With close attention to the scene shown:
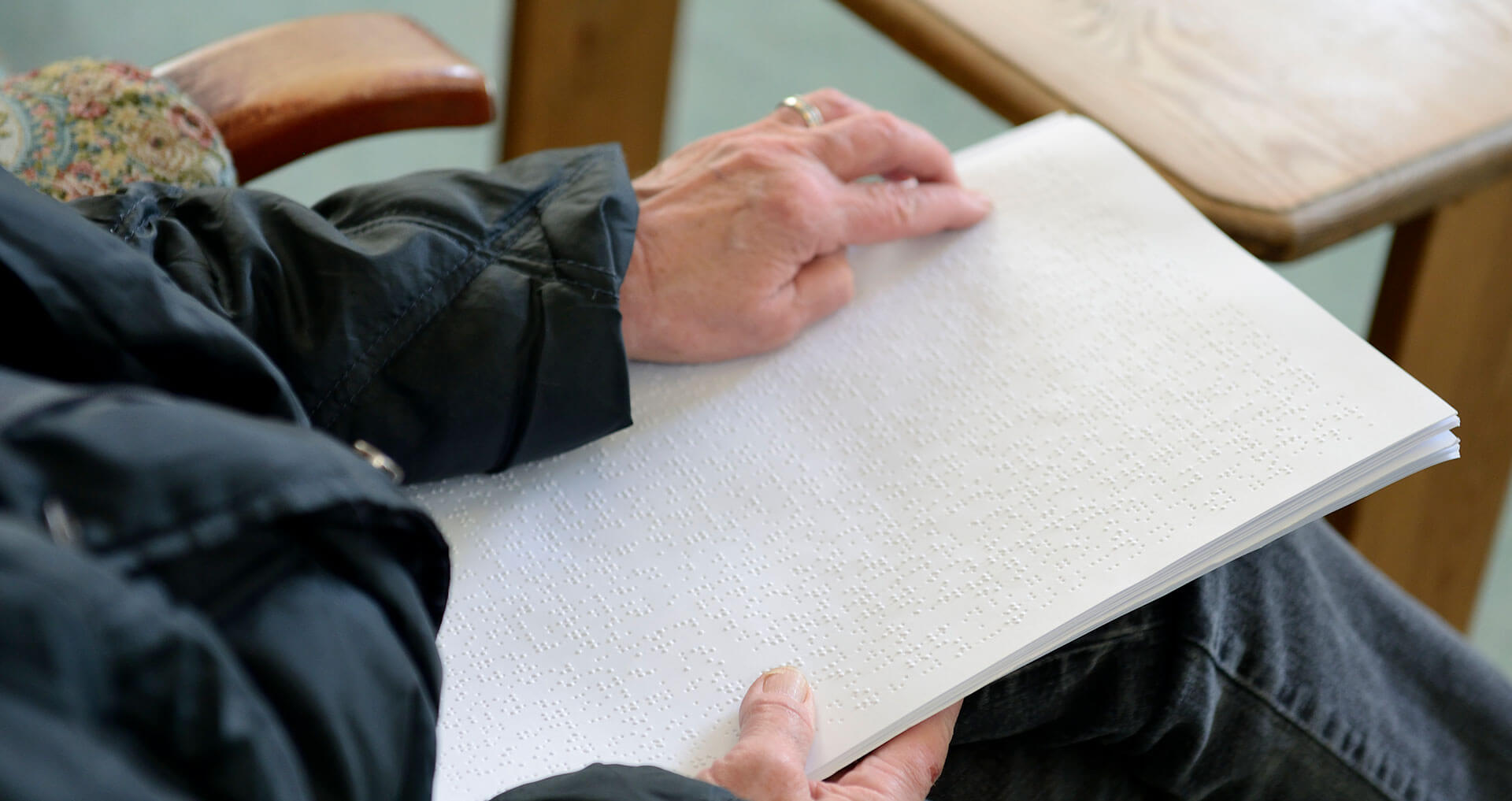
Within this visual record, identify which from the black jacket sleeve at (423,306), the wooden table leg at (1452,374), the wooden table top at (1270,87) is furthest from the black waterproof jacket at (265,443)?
the wooden table leg at (1452,374)

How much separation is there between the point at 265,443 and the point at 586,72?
95 cm

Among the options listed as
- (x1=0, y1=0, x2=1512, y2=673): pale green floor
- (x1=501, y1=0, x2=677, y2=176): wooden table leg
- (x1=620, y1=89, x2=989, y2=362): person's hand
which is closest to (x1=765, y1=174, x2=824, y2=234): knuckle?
(x1=620, y1=89, x2=989, y2=362): person's hand

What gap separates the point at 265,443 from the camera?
32cm

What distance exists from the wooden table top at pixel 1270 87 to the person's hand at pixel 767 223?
0.11m

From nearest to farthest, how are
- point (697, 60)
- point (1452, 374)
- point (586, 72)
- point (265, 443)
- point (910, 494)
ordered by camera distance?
1. point (265, 443)
2. point (910, 494)
3. point (1452, 374)
4. point (586, 72)
5. point (697, 60)

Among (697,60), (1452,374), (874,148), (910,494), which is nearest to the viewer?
(910,494)

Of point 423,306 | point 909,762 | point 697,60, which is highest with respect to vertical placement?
point 423,306

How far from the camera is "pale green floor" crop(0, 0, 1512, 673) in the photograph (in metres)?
1.60

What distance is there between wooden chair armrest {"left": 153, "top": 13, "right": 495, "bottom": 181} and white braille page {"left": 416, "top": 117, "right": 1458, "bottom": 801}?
22cm

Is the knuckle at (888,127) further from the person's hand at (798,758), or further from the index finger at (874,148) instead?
the person's hand at (798,758)

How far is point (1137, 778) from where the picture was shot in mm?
569

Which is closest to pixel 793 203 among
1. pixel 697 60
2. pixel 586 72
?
pixel 586 72

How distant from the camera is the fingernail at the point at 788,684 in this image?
18.9 inches

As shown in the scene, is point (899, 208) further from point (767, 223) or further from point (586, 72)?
point (586, 72)
